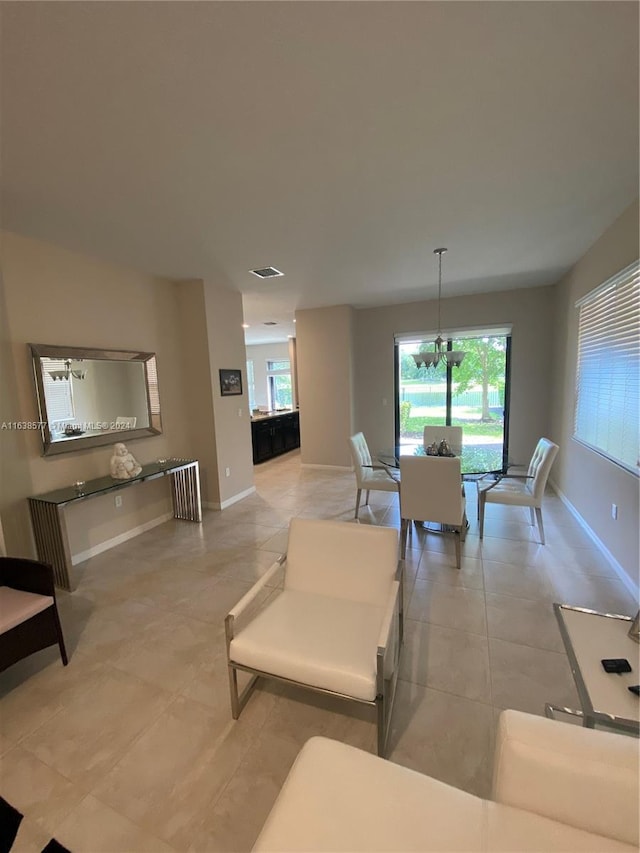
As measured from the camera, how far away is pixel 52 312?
117 inches

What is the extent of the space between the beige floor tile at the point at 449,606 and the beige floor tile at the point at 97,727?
1.59 metres

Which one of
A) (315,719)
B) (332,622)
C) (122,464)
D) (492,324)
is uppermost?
(492,324)

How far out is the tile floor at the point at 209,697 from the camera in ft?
4.40

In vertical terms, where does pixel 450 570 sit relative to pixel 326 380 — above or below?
below

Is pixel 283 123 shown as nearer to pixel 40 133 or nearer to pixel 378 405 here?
pixel 40 133

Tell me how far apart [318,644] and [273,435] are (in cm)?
604

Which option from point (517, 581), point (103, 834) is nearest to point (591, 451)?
point (517, 581)

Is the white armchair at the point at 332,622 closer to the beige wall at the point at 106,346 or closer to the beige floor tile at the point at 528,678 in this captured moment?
the beige floor tile at the point at 528,678

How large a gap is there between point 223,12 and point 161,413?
343 centimetres

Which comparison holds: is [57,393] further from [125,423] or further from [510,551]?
[510,551]

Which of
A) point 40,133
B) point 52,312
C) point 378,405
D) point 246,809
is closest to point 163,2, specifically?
point 40,133

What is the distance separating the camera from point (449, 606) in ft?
8.04

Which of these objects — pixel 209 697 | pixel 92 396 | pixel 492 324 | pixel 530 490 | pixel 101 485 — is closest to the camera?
pixel 209 697

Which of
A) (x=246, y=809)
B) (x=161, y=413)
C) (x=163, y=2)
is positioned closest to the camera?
(x=163, y=2)
